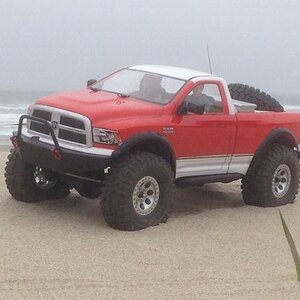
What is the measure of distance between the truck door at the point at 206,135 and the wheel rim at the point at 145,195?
504mm

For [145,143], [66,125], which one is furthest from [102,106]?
[145,143]

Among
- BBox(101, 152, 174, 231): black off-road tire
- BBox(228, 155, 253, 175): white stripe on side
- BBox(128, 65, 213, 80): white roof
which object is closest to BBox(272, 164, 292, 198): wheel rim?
BBox(228, 155, 253, 175): white stripe on side

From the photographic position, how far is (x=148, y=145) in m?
7.34

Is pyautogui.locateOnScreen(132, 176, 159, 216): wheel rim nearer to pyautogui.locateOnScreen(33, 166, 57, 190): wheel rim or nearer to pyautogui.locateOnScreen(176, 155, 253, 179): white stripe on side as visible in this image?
pyautogui.locateOnScreen(176, 155, 253, 179): white stripe on side

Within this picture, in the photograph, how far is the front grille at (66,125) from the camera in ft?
22.7

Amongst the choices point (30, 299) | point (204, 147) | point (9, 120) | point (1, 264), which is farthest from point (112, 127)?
point (9, 120)

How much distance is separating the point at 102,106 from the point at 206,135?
4.45ft

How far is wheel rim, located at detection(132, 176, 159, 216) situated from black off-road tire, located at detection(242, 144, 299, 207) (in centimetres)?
179

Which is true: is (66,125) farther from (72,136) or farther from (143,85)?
(143,85)

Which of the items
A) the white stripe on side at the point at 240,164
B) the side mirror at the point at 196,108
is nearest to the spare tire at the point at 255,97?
the white stripe on side at the point at 240,164

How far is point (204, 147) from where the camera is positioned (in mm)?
7855

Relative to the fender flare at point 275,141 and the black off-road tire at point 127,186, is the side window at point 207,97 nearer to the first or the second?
the fender flare at point 275,141

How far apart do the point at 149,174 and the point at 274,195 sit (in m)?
2.33

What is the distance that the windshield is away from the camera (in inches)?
307
